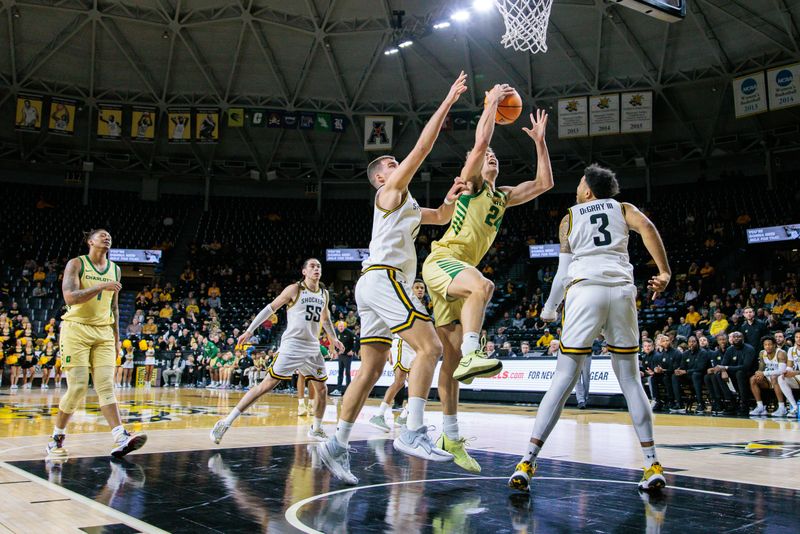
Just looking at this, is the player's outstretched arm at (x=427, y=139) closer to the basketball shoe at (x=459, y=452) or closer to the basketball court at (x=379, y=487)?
the basketball shoe at (x=459, y=452)

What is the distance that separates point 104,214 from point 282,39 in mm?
12086

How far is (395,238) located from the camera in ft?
15.8

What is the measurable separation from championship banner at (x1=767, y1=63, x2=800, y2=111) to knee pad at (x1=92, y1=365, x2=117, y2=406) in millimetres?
21563

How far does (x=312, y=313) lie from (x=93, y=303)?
9.10 feet

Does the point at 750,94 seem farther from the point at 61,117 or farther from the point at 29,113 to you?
the point at 29,113

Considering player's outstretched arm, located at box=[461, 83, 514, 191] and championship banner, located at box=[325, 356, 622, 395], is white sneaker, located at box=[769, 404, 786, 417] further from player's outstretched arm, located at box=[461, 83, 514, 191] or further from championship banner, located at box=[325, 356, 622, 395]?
player's outstretched arm, located at box=[461, 83, 514, 191]

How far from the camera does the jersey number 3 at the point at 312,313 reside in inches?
328

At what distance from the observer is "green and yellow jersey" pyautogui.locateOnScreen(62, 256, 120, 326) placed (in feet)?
20.2

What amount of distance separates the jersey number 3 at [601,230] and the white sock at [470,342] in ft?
3.52

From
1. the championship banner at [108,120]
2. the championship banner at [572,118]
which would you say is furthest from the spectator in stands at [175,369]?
the championship banner at [572,118]

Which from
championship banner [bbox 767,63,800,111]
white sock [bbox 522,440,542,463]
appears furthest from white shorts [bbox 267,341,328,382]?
championship banner [bbox 767,63,800,111]

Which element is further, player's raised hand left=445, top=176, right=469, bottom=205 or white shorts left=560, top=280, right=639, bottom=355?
player's raised hand left=445, top=176, right=469, bottom=205

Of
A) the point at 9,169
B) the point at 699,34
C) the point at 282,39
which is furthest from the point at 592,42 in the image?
the point at 9,169

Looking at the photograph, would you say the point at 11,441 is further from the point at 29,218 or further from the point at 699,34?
the point at 29,218
